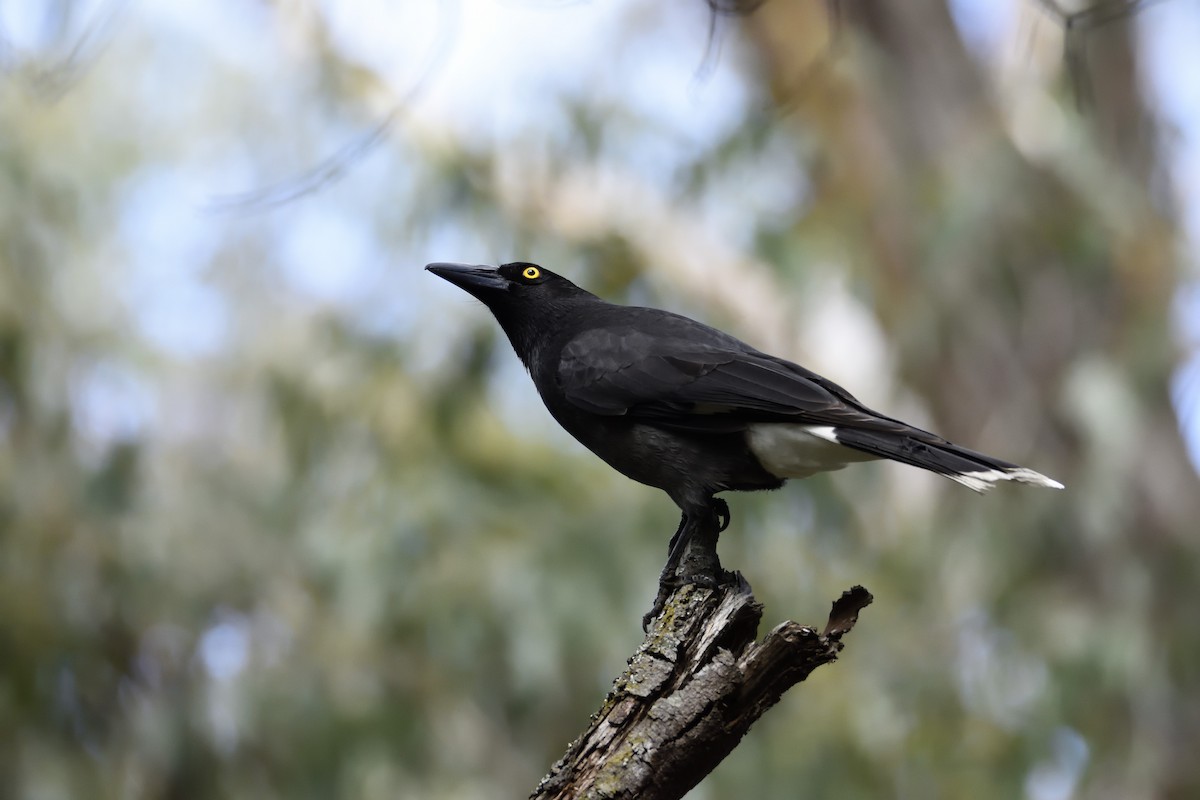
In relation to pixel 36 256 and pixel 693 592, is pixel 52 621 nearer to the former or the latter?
pixel 36 256

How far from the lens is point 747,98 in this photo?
28.0ft

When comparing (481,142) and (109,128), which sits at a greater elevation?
(109,128)

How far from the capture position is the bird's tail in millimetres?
3178

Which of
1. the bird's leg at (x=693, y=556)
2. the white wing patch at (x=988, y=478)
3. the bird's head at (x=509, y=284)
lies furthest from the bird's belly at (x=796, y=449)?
the bird's head at (x=509, y=284)

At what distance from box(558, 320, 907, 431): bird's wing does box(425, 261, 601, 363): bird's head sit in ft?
1.27

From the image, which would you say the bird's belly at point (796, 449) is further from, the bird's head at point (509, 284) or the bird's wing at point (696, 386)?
the bird's head at point (509, 284)

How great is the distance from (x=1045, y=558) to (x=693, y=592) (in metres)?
5.28

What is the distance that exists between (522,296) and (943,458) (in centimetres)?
168

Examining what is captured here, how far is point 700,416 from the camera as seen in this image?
12.2ft

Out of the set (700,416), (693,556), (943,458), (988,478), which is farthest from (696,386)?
(988,478)

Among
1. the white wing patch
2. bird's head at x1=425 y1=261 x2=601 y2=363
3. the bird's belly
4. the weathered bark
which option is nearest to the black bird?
the bird's belly

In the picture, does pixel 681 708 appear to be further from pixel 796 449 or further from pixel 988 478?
pixel 796 449

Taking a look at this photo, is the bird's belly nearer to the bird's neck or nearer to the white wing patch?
the white wing patch

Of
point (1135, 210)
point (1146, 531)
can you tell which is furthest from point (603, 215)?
point (1146, 531)
